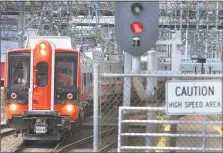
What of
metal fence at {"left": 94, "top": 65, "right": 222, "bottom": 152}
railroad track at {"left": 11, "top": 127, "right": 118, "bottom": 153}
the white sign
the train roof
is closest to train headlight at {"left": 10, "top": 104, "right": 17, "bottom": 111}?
railroad track at {"left": 11, "top": 127, "right": 118, "bottom": 153}

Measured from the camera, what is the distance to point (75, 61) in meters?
10.7

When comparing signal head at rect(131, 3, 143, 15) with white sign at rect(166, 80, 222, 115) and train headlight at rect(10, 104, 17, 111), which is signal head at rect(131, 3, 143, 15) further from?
train headlight at rect(10, 104, 17, 111)

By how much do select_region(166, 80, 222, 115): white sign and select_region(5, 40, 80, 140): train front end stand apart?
17.9 feet

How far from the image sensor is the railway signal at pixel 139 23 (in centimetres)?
570

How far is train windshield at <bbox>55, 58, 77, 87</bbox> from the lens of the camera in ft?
34.9

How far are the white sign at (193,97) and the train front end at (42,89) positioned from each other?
546 centimetres

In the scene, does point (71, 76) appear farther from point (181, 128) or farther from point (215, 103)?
point (215, 103)

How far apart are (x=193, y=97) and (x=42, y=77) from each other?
5.90 m

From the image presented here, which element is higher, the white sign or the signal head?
the signal head

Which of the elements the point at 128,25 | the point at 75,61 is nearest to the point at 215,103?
the point at 128,25

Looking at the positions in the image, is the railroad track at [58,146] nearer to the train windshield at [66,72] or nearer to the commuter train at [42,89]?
the commuter train at [42,89]

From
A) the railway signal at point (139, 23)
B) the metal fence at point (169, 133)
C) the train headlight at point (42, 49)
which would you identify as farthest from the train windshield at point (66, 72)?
the railway signal at point (139, 23)

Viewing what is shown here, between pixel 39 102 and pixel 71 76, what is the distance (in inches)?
40.9

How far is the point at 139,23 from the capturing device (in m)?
5.70
